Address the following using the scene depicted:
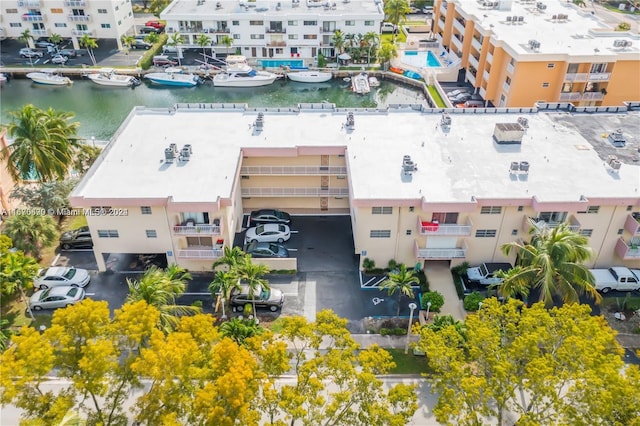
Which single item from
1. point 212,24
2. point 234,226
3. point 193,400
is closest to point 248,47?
point 212,24

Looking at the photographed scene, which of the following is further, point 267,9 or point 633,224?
point 267,9

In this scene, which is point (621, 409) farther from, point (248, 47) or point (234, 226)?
point (248, 47)

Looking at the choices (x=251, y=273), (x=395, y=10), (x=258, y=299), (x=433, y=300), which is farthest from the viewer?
(x=395, y=10)

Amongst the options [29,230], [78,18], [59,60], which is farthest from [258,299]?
[78,18]

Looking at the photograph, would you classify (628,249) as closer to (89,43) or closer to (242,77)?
(242,77)

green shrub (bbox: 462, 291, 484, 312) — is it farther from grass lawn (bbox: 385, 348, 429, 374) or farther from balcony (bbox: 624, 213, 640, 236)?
balcony (bbox: 624, 213, 640, 236)

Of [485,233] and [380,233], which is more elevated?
[485,233]
